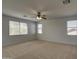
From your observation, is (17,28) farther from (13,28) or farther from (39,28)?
(39,28)

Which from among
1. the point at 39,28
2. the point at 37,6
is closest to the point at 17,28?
the point at 39,28

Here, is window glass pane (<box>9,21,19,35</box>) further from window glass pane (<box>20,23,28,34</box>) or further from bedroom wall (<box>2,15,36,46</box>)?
window glass pane (<box>20,23,28,34</box>)

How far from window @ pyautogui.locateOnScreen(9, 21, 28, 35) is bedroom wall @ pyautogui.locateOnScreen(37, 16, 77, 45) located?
2.32 metres

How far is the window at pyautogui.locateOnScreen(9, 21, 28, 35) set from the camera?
672 cm

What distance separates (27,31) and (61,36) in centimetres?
383

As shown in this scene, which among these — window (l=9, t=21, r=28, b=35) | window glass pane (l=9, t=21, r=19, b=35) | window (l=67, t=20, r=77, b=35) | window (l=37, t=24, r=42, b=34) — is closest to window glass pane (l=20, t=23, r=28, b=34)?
window (l=9, t=21, r=28, b=35)

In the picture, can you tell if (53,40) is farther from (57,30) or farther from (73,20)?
(73,20)

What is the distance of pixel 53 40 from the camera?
26.6 ft

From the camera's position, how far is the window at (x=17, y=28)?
672 centimetres

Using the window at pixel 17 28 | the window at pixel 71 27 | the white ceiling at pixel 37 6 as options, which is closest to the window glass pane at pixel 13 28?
the window at pixel 17 28

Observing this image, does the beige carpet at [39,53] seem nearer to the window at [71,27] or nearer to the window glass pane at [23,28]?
the window at [71,27]

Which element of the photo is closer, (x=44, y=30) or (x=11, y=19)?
(x=11, y=19)

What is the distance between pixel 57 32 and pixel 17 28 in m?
4.09

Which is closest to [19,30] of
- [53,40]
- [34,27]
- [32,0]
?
[34,27]
